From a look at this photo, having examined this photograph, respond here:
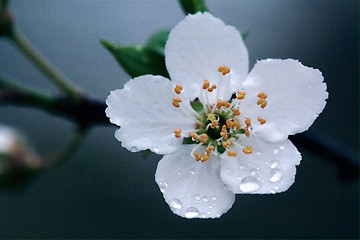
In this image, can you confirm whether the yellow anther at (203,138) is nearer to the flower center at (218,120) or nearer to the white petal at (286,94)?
the flower center at (218,120)

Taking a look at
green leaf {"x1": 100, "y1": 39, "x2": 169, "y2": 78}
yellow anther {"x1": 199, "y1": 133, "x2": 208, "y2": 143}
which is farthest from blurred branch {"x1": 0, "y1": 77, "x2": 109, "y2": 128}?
yellow anther {"x1": 199, "y1": 133, "x2": 208, "y2": 143}

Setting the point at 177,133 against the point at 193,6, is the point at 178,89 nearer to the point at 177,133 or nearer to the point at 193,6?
the point at 177,133

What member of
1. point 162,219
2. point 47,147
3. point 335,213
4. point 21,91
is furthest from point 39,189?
point 21,91

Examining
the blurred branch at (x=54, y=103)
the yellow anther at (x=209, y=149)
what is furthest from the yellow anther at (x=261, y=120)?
the blurred branch at (x=54, y=103)

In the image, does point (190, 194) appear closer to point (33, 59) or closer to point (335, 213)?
point (33, 59)

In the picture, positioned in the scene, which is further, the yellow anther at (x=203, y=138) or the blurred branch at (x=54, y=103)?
the blurred branch at (x=54, y=103)

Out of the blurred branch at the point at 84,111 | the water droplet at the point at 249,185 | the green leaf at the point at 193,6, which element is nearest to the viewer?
the water droplet at the point at 249,185

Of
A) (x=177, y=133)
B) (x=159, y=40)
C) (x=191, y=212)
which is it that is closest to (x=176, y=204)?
(x=191, y=212)
